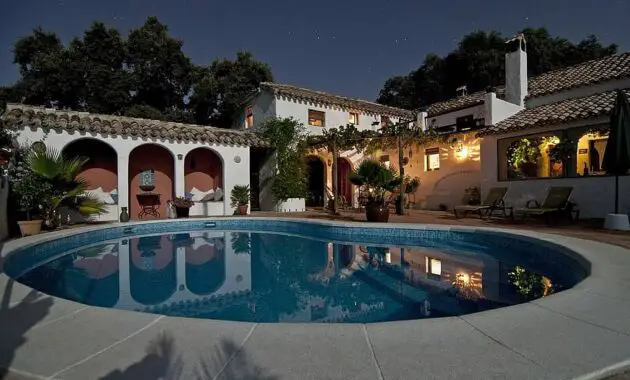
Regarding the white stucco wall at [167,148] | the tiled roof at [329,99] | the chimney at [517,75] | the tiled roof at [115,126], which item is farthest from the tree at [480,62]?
the white stucco wall at [167,148]

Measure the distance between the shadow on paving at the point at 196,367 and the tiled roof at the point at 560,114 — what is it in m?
12.2

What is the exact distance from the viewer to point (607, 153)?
821 centimetres

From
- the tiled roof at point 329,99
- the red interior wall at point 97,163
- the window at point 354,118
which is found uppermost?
the tiled roof at point 329,99

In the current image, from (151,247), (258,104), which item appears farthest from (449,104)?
(151,247)

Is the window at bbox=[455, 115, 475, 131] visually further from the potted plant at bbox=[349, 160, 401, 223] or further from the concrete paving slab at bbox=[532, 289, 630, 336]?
the concrete paving slab at bbox=[532, 289, 630, 336]

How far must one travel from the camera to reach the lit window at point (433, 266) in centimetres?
564

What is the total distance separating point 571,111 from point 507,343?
11644 mm

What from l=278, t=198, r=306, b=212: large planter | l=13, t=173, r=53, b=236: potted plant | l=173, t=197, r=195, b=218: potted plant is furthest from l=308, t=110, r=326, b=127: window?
l=13, t=173, r=53, b=236: potted plant

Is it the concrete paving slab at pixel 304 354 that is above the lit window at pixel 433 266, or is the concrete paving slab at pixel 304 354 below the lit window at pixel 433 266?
above

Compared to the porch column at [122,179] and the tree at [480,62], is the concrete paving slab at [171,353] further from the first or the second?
the tree at [480,62]

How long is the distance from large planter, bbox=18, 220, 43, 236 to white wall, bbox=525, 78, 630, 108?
18544 mm

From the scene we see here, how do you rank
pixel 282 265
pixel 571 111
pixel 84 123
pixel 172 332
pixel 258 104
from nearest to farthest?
→ pixel 172 332 < pixel 282 265 < pixel 571 111 < pixel 84 123 < pixel 258 104

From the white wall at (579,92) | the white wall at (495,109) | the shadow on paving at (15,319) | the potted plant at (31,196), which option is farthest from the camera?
the white wall at (495,109)

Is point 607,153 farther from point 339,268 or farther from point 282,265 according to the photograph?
point 282,265
